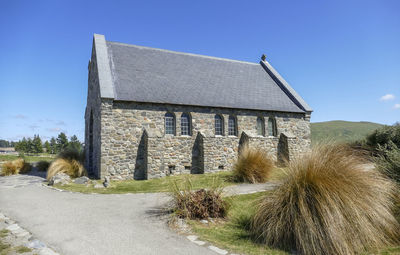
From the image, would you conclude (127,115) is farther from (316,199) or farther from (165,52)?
(316,199)

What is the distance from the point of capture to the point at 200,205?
210 inches

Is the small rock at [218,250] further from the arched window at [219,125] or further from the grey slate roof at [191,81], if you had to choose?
the arched window at [219,125]

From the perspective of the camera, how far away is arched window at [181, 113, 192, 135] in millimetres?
14294

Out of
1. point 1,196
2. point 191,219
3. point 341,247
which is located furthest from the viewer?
point 1,196

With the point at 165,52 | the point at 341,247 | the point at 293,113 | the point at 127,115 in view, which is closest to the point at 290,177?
the point at 341,247

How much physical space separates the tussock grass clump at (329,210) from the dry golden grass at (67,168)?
411 inches

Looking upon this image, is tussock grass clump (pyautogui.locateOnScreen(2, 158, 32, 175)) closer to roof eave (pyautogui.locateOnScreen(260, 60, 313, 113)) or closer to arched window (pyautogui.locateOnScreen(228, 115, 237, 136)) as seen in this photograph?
arched window (pyautogui.locateOnScreen(228, 115, 237, 136))

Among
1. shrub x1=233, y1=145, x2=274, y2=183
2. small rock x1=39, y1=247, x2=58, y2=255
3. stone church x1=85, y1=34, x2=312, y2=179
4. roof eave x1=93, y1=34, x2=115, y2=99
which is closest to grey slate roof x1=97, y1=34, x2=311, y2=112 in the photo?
stone church x1=85, y1=34, x2=312, y2=179

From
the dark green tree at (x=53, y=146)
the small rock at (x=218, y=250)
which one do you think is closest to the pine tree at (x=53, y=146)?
the dark green tree at (x=53, y=146)

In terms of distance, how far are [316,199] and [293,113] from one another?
14952mm

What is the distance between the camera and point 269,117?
Result: 16.8m

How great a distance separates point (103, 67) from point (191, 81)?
587cm

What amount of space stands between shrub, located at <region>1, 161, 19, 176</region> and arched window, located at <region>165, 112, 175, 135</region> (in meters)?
10.5

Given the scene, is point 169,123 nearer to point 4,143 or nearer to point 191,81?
point 191,81
